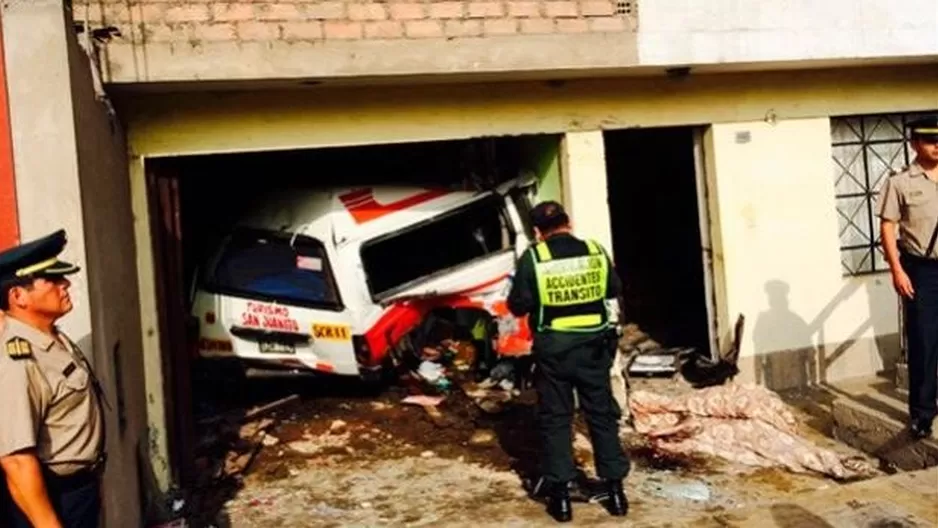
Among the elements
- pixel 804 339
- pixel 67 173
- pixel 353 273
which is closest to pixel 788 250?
pixel 804 339

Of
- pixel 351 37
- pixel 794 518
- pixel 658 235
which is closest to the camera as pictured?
pixel 794 518

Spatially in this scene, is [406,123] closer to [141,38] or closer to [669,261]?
[141,38]

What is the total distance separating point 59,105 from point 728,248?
563cm

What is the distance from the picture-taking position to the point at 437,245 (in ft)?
28.6

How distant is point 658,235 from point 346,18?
5093 millimetres

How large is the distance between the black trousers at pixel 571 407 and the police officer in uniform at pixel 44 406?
2468 millimetres

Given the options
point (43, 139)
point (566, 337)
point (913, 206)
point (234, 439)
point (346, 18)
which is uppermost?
point (346, 18)

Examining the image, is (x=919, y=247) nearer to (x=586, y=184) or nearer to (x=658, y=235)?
(x=586, y=184)

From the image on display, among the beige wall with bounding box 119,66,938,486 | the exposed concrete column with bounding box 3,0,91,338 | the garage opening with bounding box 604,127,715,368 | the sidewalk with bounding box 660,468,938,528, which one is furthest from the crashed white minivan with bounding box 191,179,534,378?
the exposed concrete column with bounding box 3,0,91,338

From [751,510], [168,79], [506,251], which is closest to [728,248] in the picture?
[506,251]

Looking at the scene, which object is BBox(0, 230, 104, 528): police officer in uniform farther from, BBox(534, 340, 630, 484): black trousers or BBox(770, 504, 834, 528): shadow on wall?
BBox(770, 504, 834, 528): shadow on wall

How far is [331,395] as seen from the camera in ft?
28.2

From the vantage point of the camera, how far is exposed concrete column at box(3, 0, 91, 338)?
4.49 metres

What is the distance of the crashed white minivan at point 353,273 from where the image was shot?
8102 mm
